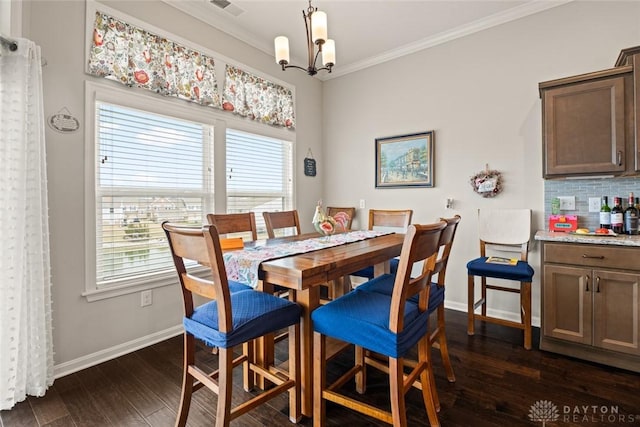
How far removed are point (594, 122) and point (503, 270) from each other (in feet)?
4.22

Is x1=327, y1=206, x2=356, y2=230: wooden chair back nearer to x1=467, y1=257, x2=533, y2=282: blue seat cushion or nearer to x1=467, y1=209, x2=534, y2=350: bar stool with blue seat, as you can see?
x1=467, y1=209, x2=534, y2=350: bar stool with blue seat

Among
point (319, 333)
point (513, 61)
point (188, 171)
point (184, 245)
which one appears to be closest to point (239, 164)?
point (188, 171)

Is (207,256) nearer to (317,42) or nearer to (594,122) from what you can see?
(317,42)

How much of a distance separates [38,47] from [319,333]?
2326 mm

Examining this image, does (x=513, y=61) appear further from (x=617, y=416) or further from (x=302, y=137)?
(x=617, y=416)

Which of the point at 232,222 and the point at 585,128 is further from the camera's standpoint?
the point at 232,222

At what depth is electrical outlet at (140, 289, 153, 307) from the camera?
247 centimetres

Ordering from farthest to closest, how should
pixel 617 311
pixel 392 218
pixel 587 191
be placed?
1. pixel 392 218
2. pixel 587 191
3. pixel 617 311

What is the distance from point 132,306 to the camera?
2.42 metres

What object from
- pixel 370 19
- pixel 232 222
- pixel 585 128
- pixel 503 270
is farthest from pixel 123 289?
pixel 585 128

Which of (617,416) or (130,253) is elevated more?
(130,253)

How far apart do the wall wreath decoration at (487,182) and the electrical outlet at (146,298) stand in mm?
3145

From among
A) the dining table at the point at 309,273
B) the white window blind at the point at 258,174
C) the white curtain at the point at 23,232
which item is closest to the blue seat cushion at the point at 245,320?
the dining table at the point at 309,273

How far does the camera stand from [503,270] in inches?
97.3
